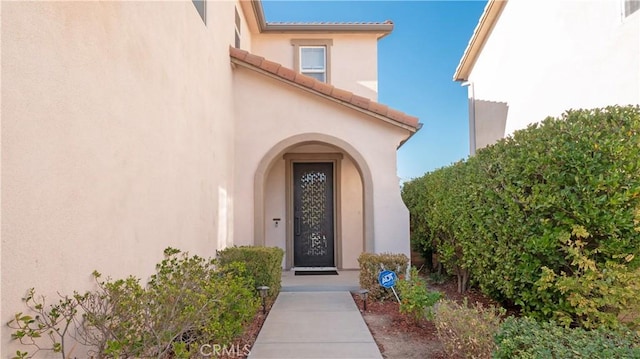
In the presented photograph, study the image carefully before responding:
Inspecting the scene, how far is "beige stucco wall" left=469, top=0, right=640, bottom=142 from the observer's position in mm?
6812

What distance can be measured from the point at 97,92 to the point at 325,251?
8587mm

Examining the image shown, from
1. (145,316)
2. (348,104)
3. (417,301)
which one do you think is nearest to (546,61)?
(348,104)

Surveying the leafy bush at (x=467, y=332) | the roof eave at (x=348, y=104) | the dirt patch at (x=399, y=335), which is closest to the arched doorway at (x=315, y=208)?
the roof eave at (x=348, y=104)

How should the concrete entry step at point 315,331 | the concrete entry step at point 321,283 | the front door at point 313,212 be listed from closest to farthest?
the concrete entry step at point 315,331
the concrete entry step at point 321,283
the front door at point 313,212

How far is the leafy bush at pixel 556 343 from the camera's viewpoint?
2.98m

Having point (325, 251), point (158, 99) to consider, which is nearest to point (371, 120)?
point (325, 251)

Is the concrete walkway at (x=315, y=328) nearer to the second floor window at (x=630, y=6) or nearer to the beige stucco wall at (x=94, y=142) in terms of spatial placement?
the beige stucco wall at (x=94, y=142)

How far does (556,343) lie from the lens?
10.4 ft

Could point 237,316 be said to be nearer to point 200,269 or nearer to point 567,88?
point 200,269

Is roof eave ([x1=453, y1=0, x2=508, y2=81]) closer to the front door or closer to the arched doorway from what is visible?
the arched doorway

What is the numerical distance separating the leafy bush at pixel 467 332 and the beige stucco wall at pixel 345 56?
9.46 m

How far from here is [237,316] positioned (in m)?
4.79

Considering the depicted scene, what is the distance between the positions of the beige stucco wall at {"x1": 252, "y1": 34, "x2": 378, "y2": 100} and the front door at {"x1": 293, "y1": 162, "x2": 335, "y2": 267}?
3395 millimetres

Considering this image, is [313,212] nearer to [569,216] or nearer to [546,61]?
[569,216]
